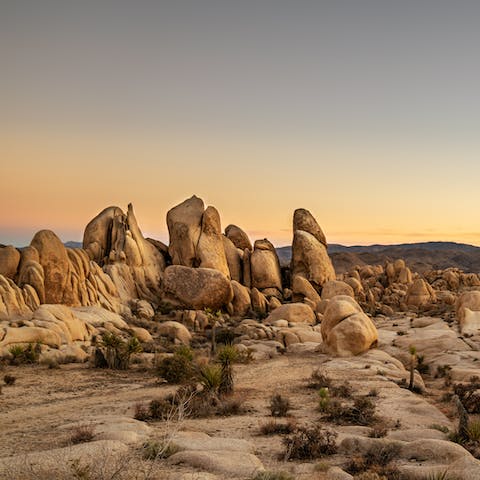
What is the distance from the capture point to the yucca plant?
63.9 feet

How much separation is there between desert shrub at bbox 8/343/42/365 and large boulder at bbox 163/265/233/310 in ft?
70.2

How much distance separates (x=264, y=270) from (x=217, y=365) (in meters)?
35.5

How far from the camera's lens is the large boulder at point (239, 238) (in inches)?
2393

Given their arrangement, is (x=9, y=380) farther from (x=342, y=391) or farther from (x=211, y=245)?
(x=211, y=245)

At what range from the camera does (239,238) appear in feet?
200

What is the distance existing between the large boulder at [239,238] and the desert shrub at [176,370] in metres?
38.3

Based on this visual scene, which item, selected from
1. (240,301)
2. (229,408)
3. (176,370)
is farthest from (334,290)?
(229,408)

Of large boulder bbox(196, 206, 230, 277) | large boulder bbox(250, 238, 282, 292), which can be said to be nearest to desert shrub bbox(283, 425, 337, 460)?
large boulder bbox(196, 206, 230, 277)

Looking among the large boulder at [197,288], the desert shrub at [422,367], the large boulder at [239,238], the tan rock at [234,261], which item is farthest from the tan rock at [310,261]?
the desert shrub at [422,367]

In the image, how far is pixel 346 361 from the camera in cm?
2744

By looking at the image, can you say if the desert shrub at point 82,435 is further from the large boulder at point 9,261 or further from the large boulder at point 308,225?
the large boulder at point 308,225

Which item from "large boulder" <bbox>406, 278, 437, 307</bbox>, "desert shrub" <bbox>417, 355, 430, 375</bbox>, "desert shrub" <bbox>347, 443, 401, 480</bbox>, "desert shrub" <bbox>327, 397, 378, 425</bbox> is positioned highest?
"desert shrub" <bbox>347, 443, 401, 480</bbox>

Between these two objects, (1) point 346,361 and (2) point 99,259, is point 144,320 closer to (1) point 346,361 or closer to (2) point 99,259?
(2) point 99,259

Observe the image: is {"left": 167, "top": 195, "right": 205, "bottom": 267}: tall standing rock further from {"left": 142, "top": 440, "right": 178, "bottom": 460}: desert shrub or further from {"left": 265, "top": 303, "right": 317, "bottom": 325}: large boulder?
{"left": 142, "top": 440, "right": 178, "bottom": 460}: desert shrub
